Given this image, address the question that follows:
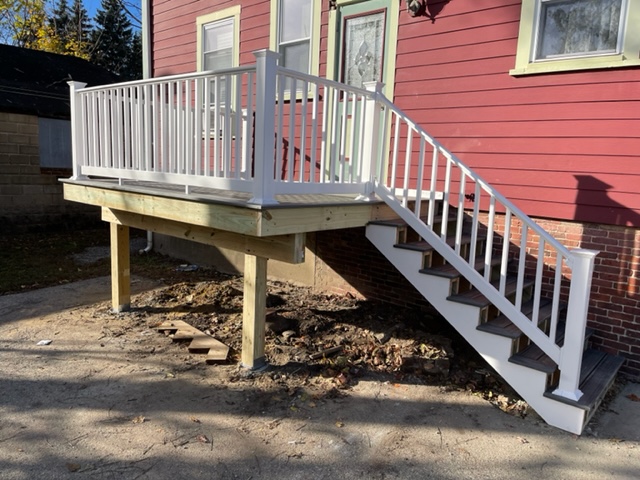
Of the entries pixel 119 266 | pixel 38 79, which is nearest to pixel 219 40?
pixel 119 266

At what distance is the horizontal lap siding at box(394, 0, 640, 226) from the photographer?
392 centimetres

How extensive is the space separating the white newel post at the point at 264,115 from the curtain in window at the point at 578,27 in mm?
2643

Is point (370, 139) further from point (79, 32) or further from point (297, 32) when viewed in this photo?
point (79, 32)

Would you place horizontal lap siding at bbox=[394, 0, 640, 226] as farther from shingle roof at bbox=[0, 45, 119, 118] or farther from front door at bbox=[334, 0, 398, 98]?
shingle roof at bbox=[0, 45, 119, 118]

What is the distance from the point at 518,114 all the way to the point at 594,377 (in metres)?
2.38

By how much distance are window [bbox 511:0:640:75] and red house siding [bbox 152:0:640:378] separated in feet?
0.29

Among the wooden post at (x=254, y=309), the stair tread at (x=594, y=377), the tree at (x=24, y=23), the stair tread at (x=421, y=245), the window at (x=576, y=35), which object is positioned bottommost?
the stair tread at (x=594, y=377)

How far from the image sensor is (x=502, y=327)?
360 centimetres

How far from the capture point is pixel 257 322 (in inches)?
153

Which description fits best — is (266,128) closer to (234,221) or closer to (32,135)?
(234,221)

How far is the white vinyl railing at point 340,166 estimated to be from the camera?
318 cm

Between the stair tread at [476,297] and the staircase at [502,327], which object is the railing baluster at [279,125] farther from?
the stair tread at [476,297]

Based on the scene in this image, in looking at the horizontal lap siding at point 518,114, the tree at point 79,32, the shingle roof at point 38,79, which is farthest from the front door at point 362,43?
the tree at point 79,32

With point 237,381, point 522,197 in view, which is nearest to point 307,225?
point 237,381
